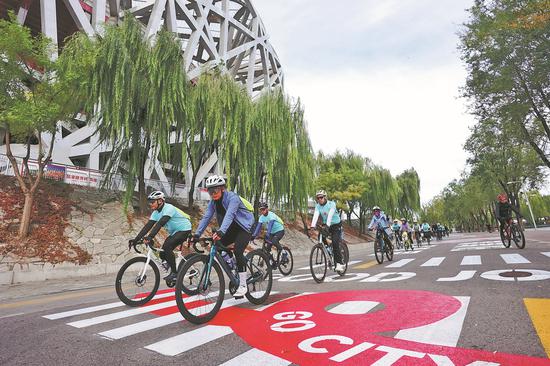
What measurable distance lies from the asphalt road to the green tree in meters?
7.43

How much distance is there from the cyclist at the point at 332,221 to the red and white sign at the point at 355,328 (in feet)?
7.37

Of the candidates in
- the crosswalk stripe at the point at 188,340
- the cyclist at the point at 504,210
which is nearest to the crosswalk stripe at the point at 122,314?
the crosswalk stripe at the point at 188,340

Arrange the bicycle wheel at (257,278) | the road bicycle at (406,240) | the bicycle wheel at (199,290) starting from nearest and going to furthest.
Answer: the bicycle wheel at (199,290)
the bicycle wheel at (257,278)
the road bicycle at (406,240)

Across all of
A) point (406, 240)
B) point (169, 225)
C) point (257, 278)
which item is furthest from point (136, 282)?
point (406, 240)

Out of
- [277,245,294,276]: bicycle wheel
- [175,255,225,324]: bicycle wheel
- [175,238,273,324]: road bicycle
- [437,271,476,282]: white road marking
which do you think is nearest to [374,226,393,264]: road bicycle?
[277,245,294,276]: bicycle wheel

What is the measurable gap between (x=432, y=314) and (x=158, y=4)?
31.6 meters

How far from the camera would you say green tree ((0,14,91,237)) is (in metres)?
10.8

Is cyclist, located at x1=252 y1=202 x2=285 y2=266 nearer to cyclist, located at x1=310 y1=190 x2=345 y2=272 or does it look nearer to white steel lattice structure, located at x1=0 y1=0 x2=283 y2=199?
cyclist, located at x1=310 y1=190 x2=345 y2=272

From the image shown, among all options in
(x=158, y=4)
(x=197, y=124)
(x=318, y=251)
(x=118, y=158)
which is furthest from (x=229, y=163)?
(x=158, y=4)

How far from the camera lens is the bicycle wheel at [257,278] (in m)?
5.16

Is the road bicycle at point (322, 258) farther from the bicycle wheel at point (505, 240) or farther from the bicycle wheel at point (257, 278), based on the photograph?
the bicycle wheel at point (505, 240)

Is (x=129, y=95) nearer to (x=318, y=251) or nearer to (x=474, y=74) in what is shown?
(x=318, y=251)

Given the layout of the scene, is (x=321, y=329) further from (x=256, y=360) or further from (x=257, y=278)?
(x=257, y=278)

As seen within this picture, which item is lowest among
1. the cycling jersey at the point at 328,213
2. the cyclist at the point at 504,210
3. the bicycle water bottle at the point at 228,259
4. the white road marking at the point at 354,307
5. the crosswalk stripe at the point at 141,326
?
the white road marking at the point at 354,307
